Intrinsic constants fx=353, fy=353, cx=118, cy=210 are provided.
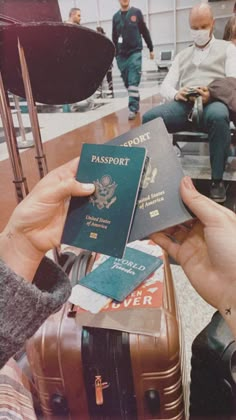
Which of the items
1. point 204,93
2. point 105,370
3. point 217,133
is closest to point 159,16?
point 204,93

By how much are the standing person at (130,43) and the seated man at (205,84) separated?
219 centimetres

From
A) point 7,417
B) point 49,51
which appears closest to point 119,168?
point 49,51

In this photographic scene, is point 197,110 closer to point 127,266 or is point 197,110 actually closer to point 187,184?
point 127,266

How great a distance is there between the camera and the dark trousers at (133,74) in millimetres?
4887

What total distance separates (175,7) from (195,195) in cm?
1493

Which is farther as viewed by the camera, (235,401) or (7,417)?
(235,401)

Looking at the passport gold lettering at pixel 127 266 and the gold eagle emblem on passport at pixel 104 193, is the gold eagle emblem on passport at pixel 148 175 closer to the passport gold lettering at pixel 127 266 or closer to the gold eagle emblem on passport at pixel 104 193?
the gold eagle emblem on passport at pixel 104 193

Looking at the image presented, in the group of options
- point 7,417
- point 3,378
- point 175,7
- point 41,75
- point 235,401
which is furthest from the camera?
point 175,7

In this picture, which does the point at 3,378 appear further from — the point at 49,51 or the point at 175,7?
the point at 175,7

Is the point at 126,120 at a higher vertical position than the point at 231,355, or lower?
lower

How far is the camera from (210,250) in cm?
69

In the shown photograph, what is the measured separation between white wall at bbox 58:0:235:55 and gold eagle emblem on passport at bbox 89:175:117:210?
1431cm

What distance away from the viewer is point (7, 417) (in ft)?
2.04

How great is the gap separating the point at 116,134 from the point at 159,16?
12.0 metres
